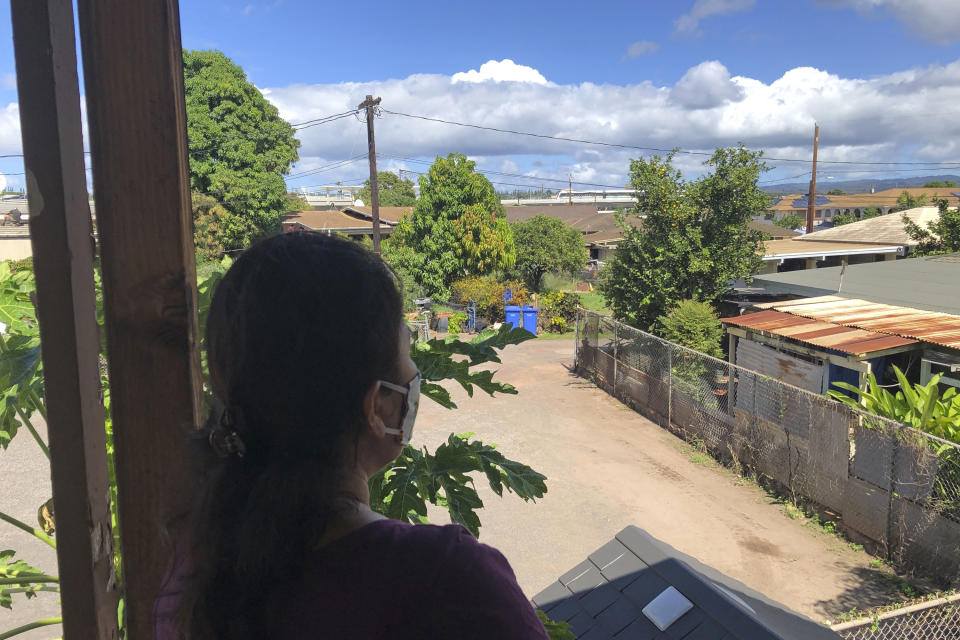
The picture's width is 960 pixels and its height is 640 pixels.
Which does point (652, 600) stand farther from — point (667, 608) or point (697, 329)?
point (697, 329)

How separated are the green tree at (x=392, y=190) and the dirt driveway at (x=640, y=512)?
3101 inches

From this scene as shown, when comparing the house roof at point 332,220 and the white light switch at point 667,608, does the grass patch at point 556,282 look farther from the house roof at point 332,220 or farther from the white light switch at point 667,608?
the white light switch at point 667,608

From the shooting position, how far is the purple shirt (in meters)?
0.75

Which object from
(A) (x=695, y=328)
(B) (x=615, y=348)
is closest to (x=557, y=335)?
(B) (x=615, y=348)

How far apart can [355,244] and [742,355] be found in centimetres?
1313

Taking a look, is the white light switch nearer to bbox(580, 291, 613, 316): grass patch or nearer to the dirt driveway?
the dirt driveway

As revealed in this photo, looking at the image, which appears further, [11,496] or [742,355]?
[742,355]

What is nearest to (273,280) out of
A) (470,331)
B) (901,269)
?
(901,269)

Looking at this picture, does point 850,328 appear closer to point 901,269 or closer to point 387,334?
point 901,269

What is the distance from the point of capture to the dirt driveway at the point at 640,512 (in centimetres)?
752

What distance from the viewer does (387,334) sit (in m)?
0.89

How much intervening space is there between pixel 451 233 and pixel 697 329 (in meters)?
13.8

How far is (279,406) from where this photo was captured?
0.84 metres

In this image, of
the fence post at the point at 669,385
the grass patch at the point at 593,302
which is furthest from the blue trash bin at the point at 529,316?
the fence post at the point at 669,385
